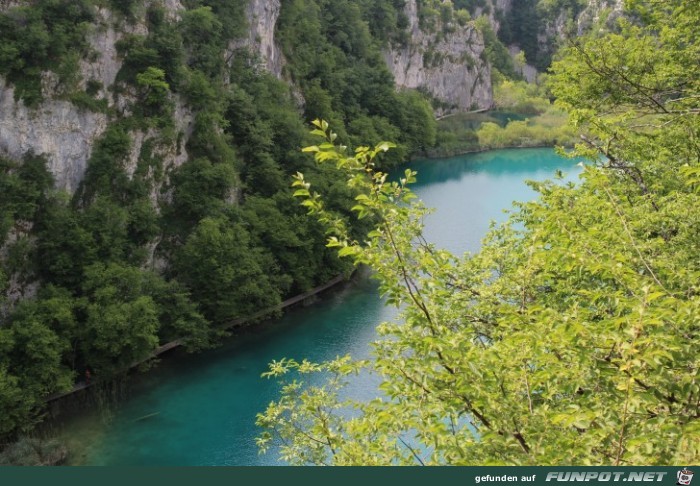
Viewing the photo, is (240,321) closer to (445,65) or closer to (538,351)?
(538,351)

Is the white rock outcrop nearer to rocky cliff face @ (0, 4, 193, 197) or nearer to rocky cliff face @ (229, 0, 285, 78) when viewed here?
rocky cliff face @ (0, 4, 193, 197)

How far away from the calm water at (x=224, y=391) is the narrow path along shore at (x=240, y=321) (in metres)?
0.64

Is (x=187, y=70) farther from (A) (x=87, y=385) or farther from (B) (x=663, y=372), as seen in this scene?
(B) (x=663, y=372)

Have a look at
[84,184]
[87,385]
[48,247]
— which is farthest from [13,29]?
[87,385]

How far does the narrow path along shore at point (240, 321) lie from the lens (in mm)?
25031

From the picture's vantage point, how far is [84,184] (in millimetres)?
29031

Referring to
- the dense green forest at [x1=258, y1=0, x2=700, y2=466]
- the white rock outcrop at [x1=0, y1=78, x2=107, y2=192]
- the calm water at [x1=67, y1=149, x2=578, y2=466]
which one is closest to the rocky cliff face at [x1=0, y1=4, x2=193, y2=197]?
the white rock outcrop at [x1=0, y1=78, x2=107, y2=192]

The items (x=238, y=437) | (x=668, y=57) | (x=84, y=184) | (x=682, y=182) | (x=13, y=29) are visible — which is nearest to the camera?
(x=682, y=182)

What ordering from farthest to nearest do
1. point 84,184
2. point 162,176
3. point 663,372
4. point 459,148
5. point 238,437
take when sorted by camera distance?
point 459,148 → point 162,176 → point 84,184 → point 238,437 → point 663,372

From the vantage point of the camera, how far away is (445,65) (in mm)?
96375

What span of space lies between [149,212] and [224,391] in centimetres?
941

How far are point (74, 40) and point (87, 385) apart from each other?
588 inches

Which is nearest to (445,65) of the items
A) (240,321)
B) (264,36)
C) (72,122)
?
(264,36)

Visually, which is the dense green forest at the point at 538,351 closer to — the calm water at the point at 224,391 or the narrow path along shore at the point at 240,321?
the calm water at the point at 224,391
